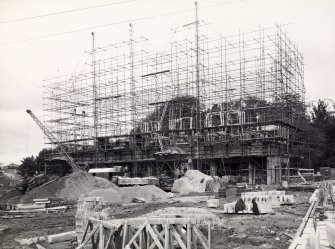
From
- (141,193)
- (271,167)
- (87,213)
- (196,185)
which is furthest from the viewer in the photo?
(271,167)

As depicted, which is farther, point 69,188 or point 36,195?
point 69,188

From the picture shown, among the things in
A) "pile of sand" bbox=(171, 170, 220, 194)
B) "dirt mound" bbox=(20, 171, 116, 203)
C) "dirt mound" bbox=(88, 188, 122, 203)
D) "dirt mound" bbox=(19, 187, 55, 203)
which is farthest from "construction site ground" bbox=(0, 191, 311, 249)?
"pile of sand" bbox=(171, 170, 220, 194)

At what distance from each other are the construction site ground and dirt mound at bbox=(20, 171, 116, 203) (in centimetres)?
880

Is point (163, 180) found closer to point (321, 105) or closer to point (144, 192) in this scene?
point (144, 192)

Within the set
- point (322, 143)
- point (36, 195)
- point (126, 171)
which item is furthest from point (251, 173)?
point (36, 195)

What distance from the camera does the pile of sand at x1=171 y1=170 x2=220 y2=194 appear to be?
125 feet

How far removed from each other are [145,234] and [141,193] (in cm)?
2027

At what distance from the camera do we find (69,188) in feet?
117

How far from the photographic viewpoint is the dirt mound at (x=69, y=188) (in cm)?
3425

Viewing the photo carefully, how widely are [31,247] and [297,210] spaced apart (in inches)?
530

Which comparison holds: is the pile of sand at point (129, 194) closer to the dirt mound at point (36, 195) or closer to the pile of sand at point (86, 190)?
the pile of sand at point (86, 190)

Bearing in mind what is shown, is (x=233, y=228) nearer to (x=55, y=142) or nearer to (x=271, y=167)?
(x=271, y=167)

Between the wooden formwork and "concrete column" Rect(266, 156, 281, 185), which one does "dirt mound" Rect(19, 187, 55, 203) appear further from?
"concrete column" Rect(266, 156, 281, 185)

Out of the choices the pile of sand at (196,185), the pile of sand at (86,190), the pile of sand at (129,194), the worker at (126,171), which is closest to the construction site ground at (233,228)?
the pile of sand at (129,194)
